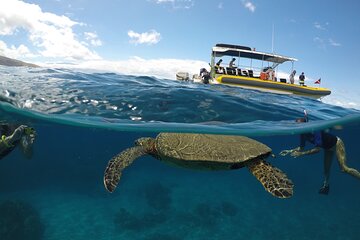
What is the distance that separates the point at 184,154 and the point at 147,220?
8947mm

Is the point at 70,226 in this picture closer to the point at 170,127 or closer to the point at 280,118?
the point at 170,127

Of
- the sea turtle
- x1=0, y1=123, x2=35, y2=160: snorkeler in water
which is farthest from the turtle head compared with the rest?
x1=0, y1=123, x2=35, y2=160: snorkeler in water

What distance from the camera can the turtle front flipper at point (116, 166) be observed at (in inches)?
235

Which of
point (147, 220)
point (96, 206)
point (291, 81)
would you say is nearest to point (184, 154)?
point (147, 220)

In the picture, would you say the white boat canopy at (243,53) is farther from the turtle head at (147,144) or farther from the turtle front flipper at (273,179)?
the turtle front flipper at (273,179)

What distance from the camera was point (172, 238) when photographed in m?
12.5

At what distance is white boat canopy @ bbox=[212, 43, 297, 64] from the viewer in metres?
22.1

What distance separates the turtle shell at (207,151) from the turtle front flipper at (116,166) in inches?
27.8

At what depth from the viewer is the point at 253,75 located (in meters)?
21.7

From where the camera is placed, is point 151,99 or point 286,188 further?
point 151,99

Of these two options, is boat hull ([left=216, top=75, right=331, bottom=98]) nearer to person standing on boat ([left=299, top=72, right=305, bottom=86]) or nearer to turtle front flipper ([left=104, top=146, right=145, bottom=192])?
person standing on boat ([left=299, top=72, right=305, bottom=86])

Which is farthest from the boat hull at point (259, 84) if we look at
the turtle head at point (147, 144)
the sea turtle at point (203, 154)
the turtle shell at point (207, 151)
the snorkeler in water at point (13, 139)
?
the snorkeler in water at point (13, 139)

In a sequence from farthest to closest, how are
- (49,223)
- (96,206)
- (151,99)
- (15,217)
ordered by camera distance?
(96,206)
(49,223)
(15,217)
(151,99)

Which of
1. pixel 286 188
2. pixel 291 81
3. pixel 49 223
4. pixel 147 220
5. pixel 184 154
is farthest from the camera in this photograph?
pixel 291 81
